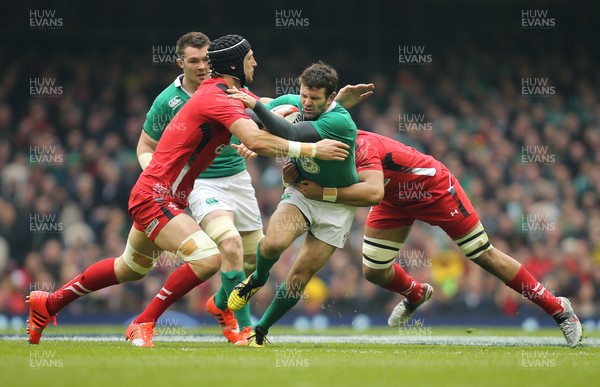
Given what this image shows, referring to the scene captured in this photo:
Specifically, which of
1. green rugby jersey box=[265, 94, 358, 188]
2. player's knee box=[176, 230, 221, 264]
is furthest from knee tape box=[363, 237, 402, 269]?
player's knee box=[176, 230, 221, 264]

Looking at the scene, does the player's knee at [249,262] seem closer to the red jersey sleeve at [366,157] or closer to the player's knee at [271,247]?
the player's knee at [271,247]

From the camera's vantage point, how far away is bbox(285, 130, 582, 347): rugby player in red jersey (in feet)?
30.9

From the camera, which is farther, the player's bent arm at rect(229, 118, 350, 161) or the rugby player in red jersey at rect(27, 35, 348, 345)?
the rugby player in red jersey at rect(27, 35, 348, 345)

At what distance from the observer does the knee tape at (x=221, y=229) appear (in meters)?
9.56

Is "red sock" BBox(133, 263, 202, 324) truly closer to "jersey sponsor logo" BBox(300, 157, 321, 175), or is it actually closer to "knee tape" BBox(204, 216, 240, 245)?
"knee tape" BBox(204, 216, 240, 245)

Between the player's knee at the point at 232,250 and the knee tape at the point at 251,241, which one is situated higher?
the player's knee at the point at 232,250

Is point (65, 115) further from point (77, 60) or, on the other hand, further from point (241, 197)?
point (241, 197)

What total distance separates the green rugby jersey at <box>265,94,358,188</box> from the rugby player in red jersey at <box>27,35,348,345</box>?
31cm

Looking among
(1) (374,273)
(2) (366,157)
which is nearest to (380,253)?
(1) (374,273)

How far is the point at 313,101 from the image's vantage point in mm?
8969

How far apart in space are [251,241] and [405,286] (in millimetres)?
1741

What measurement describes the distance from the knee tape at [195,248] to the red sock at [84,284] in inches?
40.3

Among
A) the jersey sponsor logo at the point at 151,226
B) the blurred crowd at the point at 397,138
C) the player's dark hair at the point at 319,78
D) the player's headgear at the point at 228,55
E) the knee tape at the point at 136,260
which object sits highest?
the player's headgear at the point at 228,55

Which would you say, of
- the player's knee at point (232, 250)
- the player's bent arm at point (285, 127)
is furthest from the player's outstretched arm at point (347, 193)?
the player's knee at point (232, 250)
